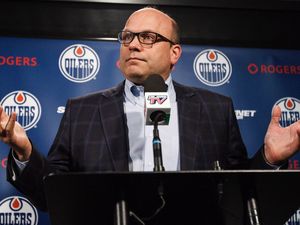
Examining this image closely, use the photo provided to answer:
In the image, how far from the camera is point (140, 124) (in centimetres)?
217

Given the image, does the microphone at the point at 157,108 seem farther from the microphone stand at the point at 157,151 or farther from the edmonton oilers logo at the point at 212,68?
the edmonton oilers logo at the point at 212,68

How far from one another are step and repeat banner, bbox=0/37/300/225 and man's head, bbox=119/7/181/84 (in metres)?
0.50

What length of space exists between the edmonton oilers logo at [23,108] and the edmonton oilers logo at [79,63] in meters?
0.24

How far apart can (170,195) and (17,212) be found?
1432 mm

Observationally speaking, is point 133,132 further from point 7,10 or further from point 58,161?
point 7,10

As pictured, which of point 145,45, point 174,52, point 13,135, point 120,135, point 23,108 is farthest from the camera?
point 23,108

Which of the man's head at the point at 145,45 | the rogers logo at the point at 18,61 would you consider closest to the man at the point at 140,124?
the man's head at the point at 145,45

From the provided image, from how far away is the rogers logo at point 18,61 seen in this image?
2.65 metres

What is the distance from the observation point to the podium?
3.80 feet

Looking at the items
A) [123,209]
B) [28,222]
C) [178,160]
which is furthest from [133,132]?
[123,209]

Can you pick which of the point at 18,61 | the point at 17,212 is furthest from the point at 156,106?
the point at 18,61

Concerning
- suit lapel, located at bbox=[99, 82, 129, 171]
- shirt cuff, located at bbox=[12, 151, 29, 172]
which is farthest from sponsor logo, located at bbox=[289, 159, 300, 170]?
shirt cuff, located at bbox=[12, 151, 29, 172]

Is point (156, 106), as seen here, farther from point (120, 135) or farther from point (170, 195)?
point (120, 135)

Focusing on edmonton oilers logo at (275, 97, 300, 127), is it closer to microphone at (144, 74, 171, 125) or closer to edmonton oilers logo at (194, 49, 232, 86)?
edmonton oilers logo at (194, 49, 232, 86)
